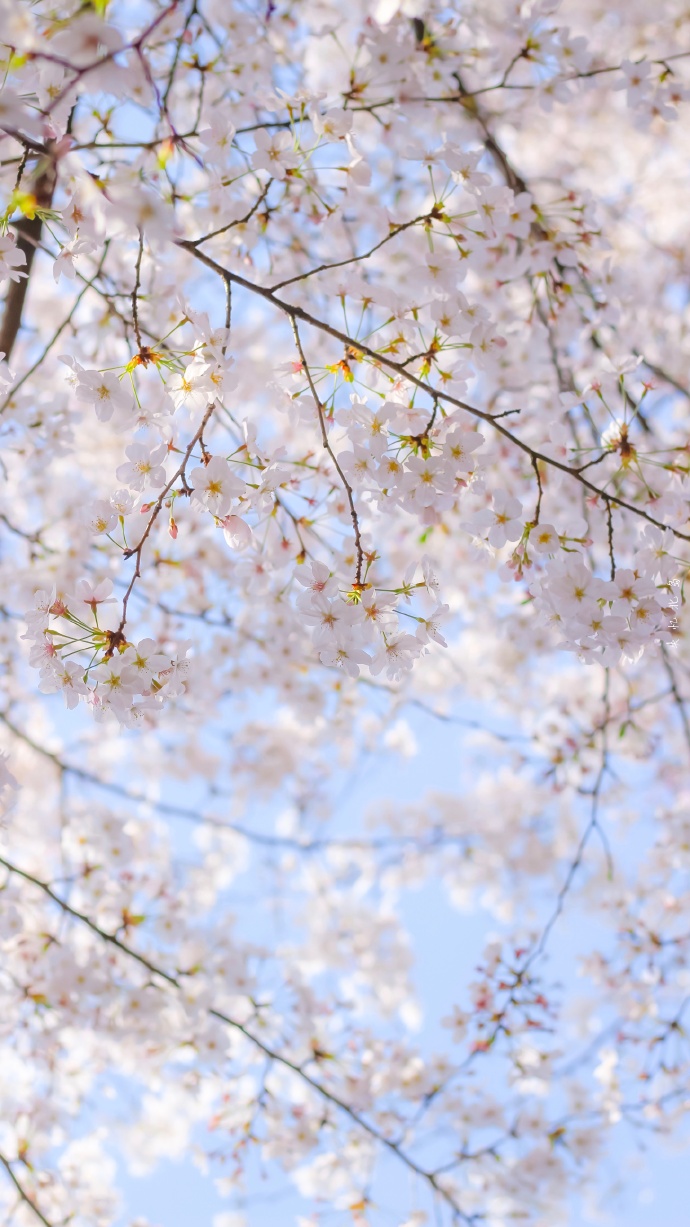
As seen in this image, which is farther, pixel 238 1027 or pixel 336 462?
pixel 238 1027

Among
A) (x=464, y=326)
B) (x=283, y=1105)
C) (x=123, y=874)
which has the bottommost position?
(x=283, y=1105)

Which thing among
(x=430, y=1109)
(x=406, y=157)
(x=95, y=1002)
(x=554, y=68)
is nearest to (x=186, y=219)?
(x=554, y=68)

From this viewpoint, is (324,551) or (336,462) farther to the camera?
(324,551)

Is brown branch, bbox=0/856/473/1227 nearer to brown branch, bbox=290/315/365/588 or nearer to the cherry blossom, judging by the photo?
the cherry blossom

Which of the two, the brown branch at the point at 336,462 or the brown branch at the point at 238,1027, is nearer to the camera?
the brown branch at the point at 336,462

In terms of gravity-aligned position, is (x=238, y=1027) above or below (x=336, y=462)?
below

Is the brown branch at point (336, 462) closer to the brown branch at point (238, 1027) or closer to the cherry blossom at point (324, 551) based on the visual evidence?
the cherry blossom at point (324, 551)

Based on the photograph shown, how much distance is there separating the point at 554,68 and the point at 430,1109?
397cm

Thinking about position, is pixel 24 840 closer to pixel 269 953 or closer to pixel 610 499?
pixel 269 953

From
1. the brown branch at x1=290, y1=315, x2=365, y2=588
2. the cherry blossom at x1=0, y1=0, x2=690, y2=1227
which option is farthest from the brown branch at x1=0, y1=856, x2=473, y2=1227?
the brown branch at x1=290, y1=315, x2=365, y2=588

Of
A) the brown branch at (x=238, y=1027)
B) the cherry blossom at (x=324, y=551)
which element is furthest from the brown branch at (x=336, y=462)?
the brown branch at (x=238, y=1027)

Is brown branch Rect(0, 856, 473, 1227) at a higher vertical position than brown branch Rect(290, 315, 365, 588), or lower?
lower

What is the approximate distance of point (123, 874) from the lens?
329cm

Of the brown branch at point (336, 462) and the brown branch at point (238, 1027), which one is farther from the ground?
the brown branch at point (336, 462)
